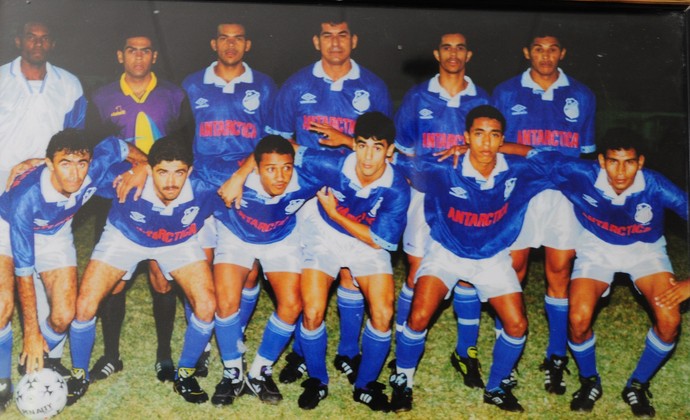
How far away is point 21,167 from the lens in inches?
83.8

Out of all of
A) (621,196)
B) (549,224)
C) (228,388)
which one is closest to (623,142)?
(621,196)

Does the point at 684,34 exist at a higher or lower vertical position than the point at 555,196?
higher

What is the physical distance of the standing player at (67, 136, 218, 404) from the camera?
2.14 meters

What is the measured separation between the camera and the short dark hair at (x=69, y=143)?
213 centimetres

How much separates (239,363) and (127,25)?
4.58 feet

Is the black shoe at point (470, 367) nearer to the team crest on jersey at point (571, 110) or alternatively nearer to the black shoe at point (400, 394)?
the black shoe at point (400, 394)

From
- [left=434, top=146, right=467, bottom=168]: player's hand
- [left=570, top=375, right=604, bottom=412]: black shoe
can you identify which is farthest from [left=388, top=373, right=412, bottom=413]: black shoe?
[left=434, top=146, right=467, bottom=168]: player's hand

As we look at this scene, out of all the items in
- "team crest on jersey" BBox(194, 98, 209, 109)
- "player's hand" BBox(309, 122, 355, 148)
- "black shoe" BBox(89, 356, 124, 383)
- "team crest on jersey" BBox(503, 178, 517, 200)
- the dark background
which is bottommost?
"black shoe" BBox(89, 356, 124, 383)

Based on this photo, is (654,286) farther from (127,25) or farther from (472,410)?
(127,25)

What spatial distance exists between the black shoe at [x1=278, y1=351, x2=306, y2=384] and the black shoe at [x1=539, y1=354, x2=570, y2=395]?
97 centimetres

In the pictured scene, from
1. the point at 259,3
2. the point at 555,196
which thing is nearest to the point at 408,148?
the point at 555,196

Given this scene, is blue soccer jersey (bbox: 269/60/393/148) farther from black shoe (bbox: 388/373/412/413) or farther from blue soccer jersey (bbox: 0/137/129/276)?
black shoe (bbox: 388/373/412/413)

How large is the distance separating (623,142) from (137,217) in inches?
76.4

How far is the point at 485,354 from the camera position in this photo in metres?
2.28
